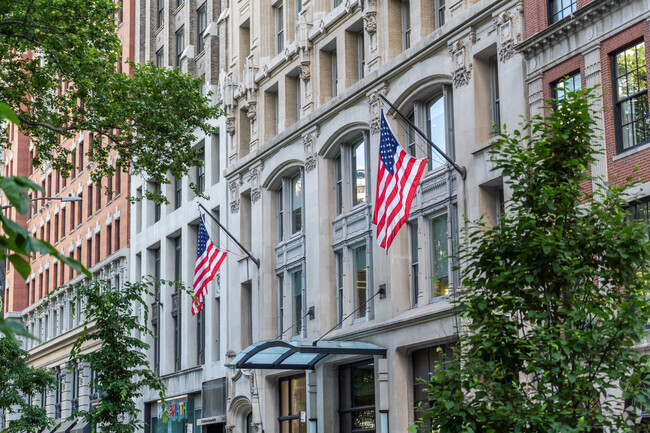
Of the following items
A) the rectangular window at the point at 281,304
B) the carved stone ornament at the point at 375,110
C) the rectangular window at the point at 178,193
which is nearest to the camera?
the carved stone ornament at the point at 375,110

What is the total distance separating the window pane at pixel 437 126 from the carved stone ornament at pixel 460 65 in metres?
1.62

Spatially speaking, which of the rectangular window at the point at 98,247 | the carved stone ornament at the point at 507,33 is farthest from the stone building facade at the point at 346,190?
the rectangular window at the point at 98,247

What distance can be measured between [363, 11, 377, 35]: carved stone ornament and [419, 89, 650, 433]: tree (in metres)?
22.3

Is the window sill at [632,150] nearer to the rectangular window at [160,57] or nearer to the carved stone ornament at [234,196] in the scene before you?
the carved stone ornament at [234,196]

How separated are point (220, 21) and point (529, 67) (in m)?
25.9

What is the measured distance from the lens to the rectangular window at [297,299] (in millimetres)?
40688

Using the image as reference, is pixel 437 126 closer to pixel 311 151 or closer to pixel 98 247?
pixel 311 151

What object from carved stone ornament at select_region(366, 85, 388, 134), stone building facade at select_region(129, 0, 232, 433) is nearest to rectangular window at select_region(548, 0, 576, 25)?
carved stone ornament at select_region(366, 85, 388, 134)

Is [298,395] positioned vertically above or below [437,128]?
below

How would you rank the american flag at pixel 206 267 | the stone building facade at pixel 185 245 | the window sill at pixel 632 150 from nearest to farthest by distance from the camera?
1. the window sill at pixel 632 150
2. the american flag at pixel 206 267
3. the stone building facade at pixel 185 245

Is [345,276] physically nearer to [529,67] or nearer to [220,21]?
[529,67]

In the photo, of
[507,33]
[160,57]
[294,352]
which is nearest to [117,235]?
[160,57]

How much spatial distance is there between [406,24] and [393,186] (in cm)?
927

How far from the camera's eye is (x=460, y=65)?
30656 mm
